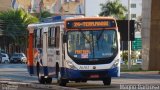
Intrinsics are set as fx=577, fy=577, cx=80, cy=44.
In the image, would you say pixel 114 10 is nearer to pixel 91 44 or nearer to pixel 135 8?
pixel 135 8

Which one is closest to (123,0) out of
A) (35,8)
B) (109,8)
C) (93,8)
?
(93,8)

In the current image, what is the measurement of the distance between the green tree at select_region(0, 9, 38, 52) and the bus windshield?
7238 centimetres

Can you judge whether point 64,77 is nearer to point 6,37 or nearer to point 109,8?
point 6,37

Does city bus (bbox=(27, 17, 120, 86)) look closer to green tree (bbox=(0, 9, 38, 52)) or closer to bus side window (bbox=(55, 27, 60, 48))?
bus side window (bbox=(55, 27, 60, 48))

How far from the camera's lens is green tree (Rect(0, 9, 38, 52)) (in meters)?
98.6

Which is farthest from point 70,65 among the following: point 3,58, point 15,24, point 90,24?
point 15,24

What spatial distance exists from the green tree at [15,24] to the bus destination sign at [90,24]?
236 feet

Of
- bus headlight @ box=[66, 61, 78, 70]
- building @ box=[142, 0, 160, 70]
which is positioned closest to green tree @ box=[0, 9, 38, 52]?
building @ box=[142, 0, 160, 70]

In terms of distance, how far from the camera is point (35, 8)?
14462cm

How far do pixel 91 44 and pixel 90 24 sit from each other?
0.97m

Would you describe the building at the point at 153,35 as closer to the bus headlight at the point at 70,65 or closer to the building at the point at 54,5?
the bus headlight at the point at 70,65

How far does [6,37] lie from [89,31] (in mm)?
77845

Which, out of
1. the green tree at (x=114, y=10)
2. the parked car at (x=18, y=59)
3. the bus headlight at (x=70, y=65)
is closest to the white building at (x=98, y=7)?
the green tree at (x=114, y=10)

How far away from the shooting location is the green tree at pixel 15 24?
98.6 m
